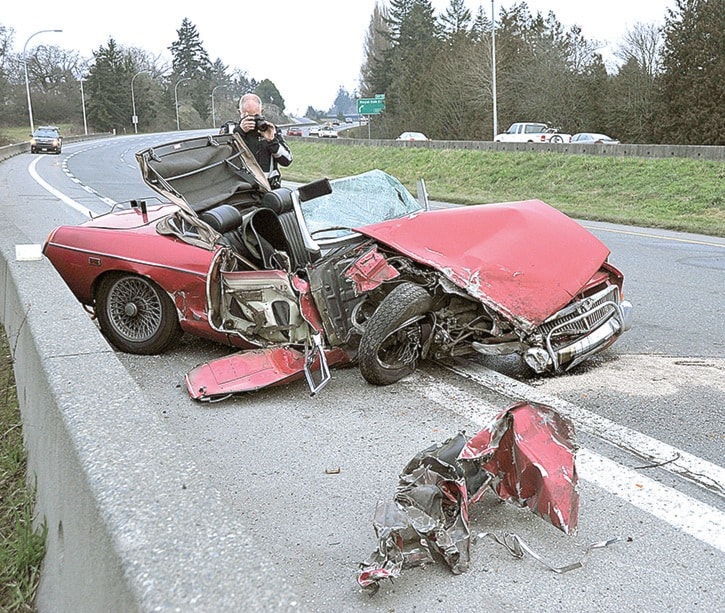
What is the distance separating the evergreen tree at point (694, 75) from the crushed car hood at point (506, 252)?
32.1 meters

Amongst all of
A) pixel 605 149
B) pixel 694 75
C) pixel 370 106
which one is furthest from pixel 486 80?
pixel 605 149

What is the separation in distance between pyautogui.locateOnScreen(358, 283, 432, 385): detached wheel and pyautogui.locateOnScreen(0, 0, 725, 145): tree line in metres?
33.1

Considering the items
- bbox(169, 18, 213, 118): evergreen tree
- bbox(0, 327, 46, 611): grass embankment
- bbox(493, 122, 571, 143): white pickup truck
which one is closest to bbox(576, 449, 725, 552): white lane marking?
bbox(0, 327, 46, 611): grass embankment

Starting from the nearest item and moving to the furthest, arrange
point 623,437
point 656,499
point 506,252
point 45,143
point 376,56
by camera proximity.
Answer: point 656,499 → point 623,437 → point 506,252 → point 45,143 → point 376,56

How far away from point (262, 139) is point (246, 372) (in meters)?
3.34

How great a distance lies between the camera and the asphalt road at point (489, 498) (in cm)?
A: 284

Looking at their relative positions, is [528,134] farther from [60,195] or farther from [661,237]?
[661,237]

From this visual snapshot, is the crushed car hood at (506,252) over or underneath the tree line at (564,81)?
underneath

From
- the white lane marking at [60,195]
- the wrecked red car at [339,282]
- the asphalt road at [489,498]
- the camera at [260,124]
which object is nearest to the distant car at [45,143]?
the white lane marking at [60,195]

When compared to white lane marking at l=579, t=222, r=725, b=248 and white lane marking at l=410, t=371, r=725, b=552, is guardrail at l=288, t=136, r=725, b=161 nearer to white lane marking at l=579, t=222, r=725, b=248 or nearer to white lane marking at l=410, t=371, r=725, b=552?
white lane marking at l=579, t=222, r=725, b=248

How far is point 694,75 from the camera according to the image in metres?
35.3

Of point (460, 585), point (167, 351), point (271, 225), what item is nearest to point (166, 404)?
point (167, 351)

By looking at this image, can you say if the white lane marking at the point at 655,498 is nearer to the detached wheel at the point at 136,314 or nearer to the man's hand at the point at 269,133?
the detached wheel at the point at 136,314

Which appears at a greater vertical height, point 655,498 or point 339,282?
point 339,282
